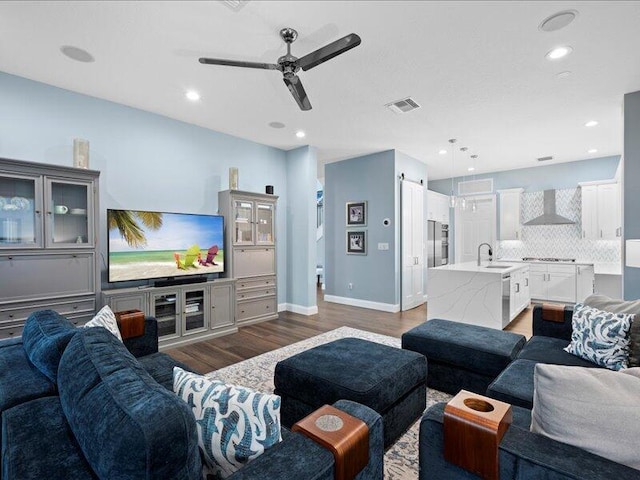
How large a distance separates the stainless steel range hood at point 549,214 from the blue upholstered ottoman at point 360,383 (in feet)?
19.8

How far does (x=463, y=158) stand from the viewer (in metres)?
6.35

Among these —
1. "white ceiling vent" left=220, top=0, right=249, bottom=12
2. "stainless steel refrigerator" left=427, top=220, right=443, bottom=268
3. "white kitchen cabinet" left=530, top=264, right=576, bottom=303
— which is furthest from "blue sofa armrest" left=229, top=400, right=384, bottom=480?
Answer: "white kitchen cabinet" left=530, top=264, right=576, bottom=303

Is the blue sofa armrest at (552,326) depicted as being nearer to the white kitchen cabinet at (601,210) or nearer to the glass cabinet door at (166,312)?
the glass cabinet door at (166,312)

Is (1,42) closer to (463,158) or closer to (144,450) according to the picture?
(144,450)

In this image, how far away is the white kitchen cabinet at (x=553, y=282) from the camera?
6023 mm

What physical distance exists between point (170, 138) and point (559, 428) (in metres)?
4.67

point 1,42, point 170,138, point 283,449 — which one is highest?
point 1,42

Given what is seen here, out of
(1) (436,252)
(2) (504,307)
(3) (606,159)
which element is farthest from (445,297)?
(3) (606,159)

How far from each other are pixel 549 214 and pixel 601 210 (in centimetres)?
82

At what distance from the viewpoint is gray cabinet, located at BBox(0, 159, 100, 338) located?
285 cm

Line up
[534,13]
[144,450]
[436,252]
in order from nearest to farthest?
[144,450]
[534,13]
[436,252]

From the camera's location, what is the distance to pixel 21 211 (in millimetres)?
2959

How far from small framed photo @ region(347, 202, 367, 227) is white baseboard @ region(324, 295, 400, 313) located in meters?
1.45

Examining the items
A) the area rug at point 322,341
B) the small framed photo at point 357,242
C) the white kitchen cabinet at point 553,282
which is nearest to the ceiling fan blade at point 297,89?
the area rug at point 322,341
